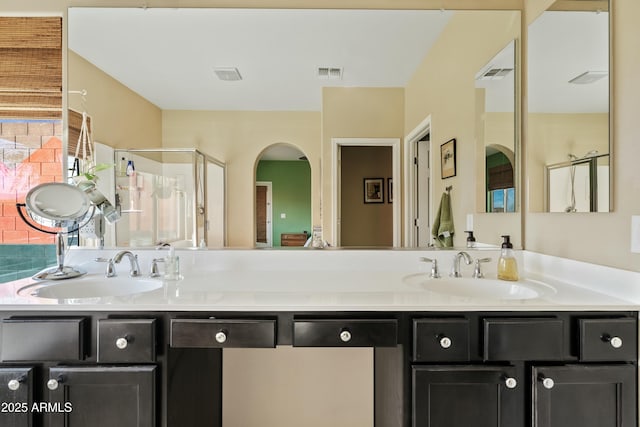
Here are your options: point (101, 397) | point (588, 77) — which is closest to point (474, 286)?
point (588, 77)

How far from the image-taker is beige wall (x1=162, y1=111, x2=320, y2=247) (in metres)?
1.76

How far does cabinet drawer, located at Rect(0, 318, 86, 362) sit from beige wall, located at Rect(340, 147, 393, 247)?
3.77ft

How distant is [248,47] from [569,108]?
58.4 inches

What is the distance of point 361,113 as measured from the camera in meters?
1.75

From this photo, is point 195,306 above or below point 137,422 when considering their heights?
above

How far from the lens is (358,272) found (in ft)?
5.55

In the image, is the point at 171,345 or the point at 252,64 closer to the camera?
the point at 171,345

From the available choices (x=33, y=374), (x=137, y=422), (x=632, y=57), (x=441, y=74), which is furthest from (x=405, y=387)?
(x=441, y=74)

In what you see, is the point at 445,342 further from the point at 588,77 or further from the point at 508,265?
the point at 588,77

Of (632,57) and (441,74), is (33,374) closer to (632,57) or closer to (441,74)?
(441,74)

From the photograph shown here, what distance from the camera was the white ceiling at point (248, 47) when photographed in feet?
5.59

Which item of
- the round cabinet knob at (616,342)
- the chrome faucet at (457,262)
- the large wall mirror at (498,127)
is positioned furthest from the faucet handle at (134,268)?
the round cabinet knob at (616,342)

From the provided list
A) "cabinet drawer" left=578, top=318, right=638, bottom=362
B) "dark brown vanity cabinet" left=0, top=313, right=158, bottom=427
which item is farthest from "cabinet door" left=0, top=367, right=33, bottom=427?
"cabinet drawer" left=578, top=318, right=638, bottom=362

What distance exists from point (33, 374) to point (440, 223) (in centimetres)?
175
